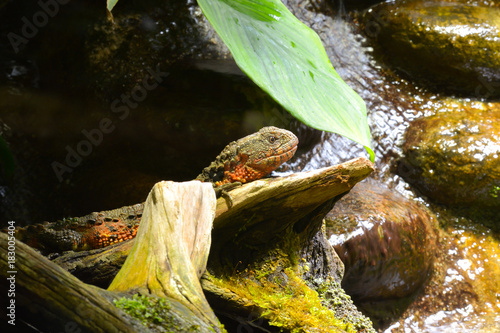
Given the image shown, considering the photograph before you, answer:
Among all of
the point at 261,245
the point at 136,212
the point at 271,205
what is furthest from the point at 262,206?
the point at 136,212

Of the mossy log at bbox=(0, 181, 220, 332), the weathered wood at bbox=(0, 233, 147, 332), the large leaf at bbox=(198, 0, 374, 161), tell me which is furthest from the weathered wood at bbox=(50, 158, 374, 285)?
the weathered wood at bbox=(0, 233, 147, 332)

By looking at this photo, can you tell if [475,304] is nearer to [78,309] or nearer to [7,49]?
[78,309]

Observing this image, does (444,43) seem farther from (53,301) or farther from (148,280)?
(53,301)

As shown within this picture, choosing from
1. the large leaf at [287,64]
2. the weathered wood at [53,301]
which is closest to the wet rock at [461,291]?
the large leaf at [287,64]

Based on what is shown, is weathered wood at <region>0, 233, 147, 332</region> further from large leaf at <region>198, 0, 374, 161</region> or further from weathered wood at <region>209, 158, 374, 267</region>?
weathered wood at <region>209, 158, 374, 267</region>

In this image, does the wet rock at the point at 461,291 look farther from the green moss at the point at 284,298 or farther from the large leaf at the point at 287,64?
the large leaf at the point at 287,64

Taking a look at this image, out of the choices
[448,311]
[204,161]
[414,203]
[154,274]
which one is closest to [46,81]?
[204,161]
